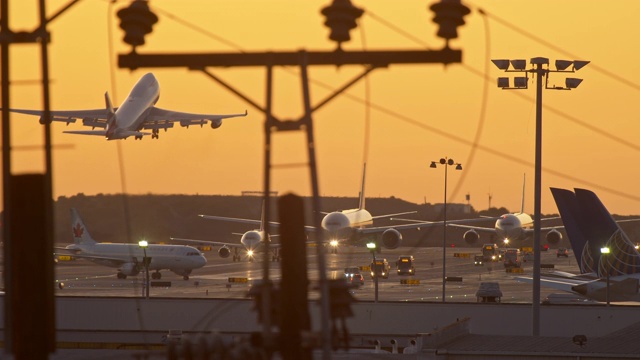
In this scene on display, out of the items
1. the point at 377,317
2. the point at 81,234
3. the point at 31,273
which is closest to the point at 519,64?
the point at 377,317

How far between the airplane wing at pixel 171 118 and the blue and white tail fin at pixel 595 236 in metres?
42.9

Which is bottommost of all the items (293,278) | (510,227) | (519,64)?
(510,227)

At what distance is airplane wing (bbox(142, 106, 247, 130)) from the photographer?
4983 inches

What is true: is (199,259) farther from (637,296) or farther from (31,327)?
(31,327)

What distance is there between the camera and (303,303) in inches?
794

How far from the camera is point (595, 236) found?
93.2 meters

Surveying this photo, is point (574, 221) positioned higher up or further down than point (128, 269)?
higher up

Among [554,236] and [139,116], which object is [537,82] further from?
[554,236]

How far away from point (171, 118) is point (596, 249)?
51.7 m

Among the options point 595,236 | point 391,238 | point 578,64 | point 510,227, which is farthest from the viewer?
point 510,227

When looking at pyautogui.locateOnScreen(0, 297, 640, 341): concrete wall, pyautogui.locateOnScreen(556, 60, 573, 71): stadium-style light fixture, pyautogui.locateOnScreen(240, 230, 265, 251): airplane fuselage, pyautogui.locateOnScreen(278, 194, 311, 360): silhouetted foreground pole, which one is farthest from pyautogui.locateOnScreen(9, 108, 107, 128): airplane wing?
pyautogui.locateOnScreen(278, 194, 311, 360): silhouetted foreground pole

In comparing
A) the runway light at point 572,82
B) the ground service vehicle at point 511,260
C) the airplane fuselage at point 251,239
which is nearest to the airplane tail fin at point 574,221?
the runway light at point 572,82

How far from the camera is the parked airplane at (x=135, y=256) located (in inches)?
5295

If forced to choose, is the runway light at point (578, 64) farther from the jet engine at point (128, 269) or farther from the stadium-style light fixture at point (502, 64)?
the jet engine at point (128, 269)
